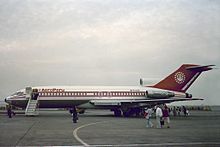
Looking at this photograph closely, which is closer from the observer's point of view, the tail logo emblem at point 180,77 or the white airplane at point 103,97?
the white airplane at point 103,97

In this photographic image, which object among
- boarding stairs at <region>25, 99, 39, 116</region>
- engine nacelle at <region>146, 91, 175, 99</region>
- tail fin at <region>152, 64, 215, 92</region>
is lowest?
boarding stairs at <region>25, 99, 39, 116</region>

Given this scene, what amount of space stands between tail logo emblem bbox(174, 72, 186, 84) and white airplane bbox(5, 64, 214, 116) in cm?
114

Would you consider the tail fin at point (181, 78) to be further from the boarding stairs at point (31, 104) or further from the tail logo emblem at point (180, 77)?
the boarding stairs at point (31, 104)

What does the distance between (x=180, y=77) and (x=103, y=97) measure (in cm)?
1079

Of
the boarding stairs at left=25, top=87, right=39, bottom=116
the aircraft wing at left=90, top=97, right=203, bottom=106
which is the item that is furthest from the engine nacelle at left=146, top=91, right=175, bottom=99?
the boarding stairs at left=25, top=87, right=39, bottom=116

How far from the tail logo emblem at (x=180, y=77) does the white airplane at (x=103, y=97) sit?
1.14 metres

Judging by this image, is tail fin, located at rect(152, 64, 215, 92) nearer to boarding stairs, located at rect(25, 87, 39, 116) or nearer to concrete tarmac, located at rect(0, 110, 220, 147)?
boarding stairs, located at rect(25, 87, 39, 116)

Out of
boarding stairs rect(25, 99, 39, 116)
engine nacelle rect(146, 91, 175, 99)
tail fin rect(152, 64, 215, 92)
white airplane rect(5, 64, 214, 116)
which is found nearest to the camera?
boarding stairs rect(25, 99, 39, 116)

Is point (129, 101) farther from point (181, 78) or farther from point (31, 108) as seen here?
point (31, 108)

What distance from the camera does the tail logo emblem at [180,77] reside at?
39562 mm

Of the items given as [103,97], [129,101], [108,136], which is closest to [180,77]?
[129,101]

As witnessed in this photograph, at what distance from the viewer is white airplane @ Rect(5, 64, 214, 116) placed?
3603 centimetres

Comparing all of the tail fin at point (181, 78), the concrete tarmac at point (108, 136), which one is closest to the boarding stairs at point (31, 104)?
the concrete tarmac at point (108, 136)

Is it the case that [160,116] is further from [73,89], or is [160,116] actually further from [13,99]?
[13,99]
